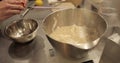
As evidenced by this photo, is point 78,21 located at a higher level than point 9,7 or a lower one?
lower

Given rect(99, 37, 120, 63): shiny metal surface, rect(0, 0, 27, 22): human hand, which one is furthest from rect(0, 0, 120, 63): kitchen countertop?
rect(0, 0, 27, 22): human hand

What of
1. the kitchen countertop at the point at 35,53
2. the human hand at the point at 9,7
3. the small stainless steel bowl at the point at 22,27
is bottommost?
the kitchen countertop at the point at 35,53

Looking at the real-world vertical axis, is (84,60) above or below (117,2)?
below

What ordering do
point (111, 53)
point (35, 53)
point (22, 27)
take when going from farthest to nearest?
point (22, 27), point (35, 53), point (111, 53)

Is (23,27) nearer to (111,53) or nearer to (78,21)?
(78,21)

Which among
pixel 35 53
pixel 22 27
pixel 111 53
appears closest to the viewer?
pixel 111 53

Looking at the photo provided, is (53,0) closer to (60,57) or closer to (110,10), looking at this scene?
(110,10)

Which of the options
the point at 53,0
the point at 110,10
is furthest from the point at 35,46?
the point at 53,0

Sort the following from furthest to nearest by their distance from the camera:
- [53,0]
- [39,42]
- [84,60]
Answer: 1. [53,0]
2. [39,42]
3. [84,60]

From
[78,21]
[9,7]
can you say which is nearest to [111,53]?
[78,21]

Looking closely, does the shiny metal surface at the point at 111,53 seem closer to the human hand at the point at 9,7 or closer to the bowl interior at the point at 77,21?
the bowl interior at the point at 77,21

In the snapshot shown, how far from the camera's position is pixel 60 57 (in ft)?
1.99

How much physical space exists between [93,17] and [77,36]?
0.35 feet

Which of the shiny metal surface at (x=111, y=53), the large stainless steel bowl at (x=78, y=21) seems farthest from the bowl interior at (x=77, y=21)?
the shiny metal surface at (x=111, y=53)
